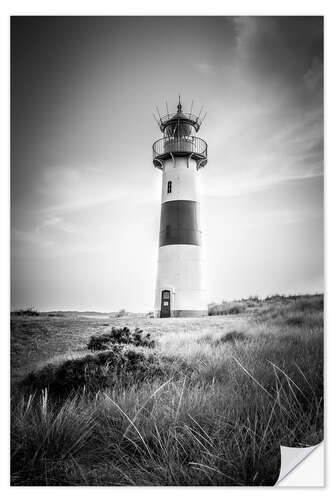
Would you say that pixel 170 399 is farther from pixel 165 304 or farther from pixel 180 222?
pixel 180 222

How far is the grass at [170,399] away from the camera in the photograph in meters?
2.45

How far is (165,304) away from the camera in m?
4.33

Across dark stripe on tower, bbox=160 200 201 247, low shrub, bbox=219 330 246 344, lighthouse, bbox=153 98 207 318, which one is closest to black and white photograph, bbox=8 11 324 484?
low shrub, bbox=219 330 246 344

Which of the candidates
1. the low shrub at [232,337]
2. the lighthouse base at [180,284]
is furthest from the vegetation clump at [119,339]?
the low shrub at [232,337]

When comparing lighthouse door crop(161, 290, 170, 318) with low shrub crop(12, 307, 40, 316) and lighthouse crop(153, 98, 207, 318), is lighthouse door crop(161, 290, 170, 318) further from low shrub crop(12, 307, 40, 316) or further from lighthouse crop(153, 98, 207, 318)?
low shrub crop(12, 307, 40, 316)

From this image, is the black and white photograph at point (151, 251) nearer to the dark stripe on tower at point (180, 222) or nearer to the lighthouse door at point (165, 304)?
the lighthouse door at point (165, 304)

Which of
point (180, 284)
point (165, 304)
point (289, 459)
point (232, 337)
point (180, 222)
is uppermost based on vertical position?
point (180, 222)

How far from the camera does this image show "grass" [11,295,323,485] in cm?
245

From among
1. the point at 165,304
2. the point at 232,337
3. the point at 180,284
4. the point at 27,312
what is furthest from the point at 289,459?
the point at 180,284

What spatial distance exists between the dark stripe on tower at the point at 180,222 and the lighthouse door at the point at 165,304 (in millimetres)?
783

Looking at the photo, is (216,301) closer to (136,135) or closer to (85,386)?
(85,386)

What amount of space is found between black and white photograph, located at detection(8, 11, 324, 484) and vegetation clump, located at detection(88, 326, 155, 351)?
0.01 m

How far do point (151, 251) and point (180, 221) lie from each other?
1.33 meters

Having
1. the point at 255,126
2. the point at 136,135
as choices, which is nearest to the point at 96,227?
the point at 136,135
